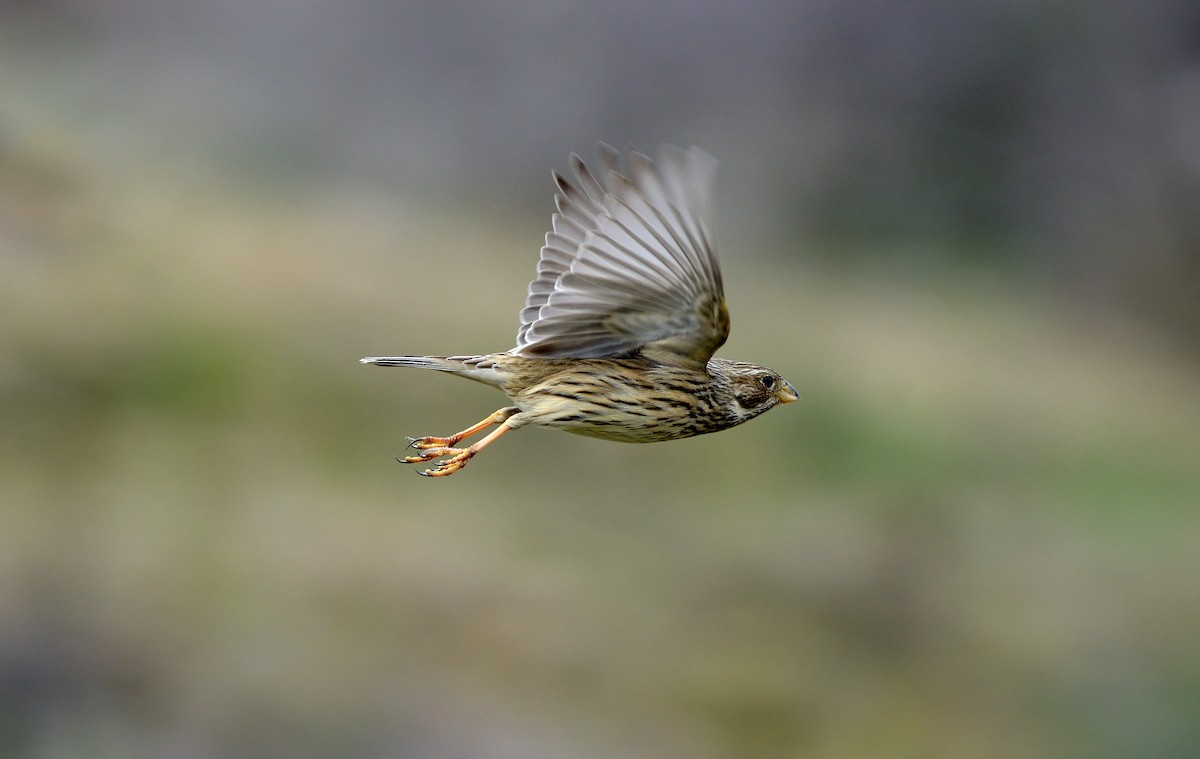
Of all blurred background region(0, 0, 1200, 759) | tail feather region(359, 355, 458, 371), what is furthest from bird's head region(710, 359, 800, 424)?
blurred background region(0, 0, 1200, 759)

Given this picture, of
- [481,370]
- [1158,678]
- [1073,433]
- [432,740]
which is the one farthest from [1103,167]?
[481,370]

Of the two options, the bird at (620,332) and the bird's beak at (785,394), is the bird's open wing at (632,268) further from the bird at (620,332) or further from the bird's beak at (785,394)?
the bird's beak at (785,394)

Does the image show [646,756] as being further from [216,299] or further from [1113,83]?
[1113,83]

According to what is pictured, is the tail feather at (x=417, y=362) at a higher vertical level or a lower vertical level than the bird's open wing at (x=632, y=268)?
lower

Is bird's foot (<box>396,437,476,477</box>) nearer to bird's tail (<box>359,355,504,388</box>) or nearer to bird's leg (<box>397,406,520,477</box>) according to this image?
bird's leg (<box>397,406,520,477</box>)

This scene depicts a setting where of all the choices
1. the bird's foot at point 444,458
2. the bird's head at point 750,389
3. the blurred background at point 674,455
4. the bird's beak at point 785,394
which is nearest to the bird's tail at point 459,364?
the bird's foot at point 444,458

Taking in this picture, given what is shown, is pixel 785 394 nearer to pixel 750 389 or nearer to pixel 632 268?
pixel 750 389

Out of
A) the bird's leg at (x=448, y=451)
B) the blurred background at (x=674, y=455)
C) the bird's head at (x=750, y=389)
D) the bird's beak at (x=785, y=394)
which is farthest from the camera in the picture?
the blurred background at (x=674, y=455)

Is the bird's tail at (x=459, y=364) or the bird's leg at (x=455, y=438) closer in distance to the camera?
the bird's tail at (x=459, y=364)
